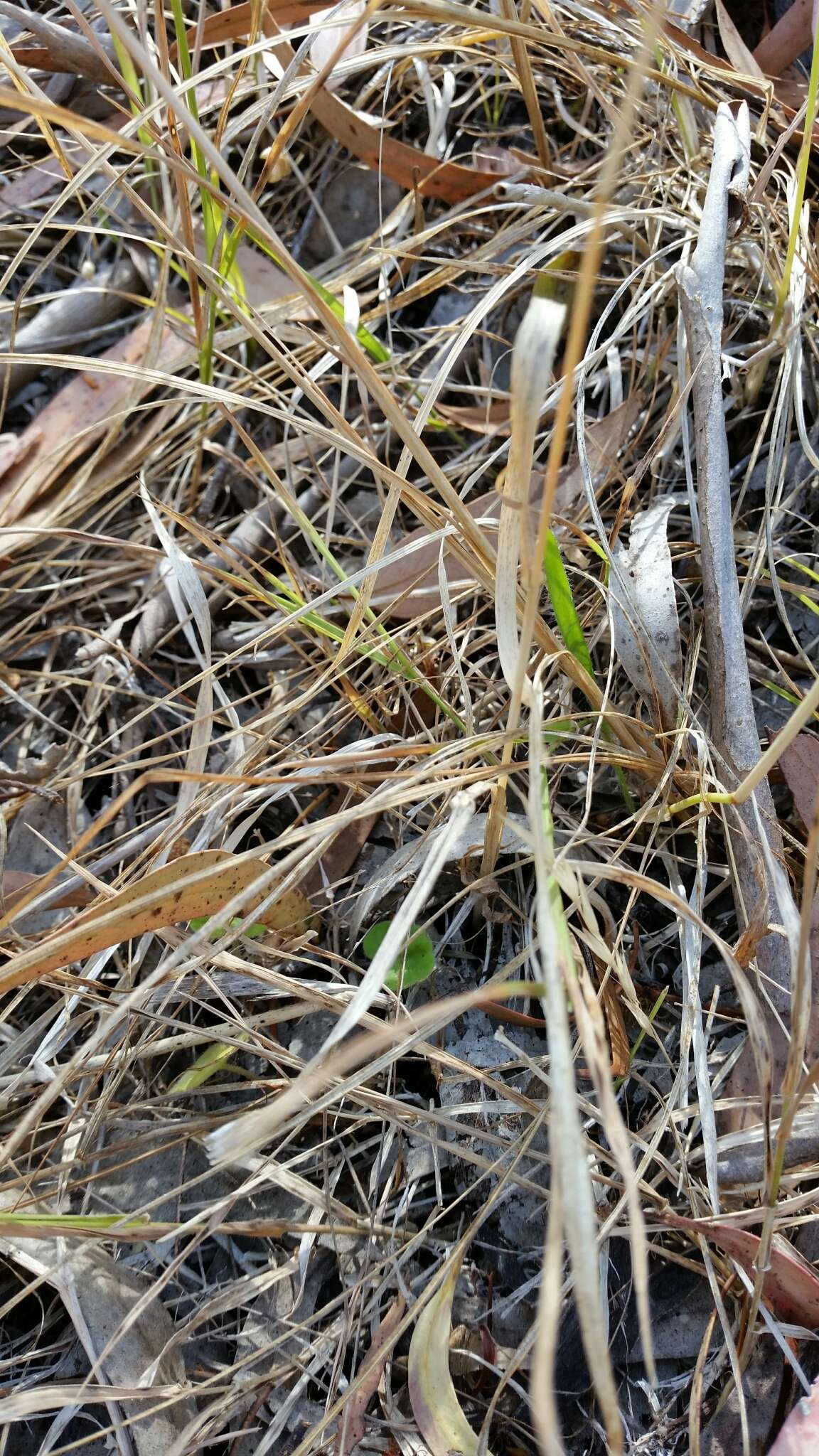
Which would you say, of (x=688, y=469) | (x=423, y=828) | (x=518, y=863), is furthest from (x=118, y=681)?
(x=688, y=469)

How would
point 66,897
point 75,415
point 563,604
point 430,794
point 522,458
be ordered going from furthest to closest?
point 75,415 < point 66,897 < point 563,604 < point 430,794 < point 522,458

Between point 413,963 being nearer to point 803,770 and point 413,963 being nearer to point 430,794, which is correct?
point 430,794

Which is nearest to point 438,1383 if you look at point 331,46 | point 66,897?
point 66,897

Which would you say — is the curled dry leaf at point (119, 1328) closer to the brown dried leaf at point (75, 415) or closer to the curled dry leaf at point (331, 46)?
the brown dried leaf at point (75, 415)

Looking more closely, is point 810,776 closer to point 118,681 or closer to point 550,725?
point 550,725

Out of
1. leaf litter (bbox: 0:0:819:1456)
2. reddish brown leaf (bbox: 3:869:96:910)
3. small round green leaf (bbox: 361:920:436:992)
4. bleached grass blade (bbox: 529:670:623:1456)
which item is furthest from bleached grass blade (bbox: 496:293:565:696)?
reddish brown leaf (bbox: 3:869:96:910)

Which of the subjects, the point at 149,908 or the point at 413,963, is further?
the point at 413,963

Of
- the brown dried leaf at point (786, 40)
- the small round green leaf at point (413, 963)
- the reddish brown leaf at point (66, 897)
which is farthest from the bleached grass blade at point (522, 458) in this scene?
the brown dried leaf at point (786, 40)
